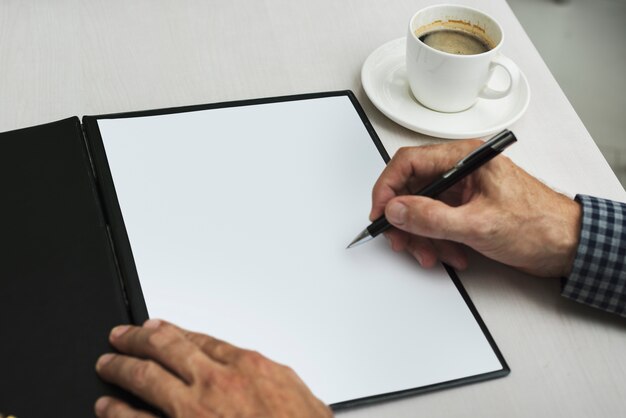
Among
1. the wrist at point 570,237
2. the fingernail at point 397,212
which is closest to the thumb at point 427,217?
the fingernail at point 397,212

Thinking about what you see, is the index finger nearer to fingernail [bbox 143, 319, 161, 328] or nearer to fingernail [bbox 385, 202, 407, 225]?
fingernail [bbox 385, 202, 407, 225]

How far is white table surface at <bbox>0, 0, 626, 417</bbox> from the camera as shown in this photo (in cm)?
59

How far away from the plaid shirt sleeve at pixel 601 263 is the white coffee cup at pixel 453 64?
Answer: 8.5 inches

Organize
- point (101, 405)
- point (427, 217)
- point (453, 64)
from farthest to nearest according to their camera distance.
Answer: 1. point (453, 64)
2. point (427, 217)
3. point (101, 405)

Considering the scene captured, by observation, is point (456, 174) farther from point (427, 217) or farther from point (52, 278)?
point (52, 278)

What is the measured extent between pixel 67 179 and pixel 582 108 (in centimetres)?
159

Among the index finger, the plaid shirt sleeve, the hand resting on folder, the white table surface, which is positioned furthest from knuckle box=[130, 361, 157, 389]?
the plaid shirt sleeve

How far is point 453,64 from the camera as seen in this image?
0.77m

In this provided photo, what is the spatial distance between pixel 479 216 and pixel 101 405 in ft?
1.23

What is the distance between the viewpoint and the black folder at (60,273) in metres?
0.52

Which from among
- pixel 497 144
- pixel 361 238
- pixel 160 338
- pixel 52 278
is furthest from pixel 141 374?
pixel 497 144

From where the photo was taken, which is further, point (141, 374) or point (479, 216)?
point (479, 216)

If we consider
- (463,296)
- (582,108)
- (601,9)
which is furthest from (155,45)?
(601,9)

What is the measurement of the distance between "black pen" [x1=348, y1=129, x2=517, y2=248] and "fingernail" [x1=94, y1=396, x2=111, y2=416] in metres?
0.27
